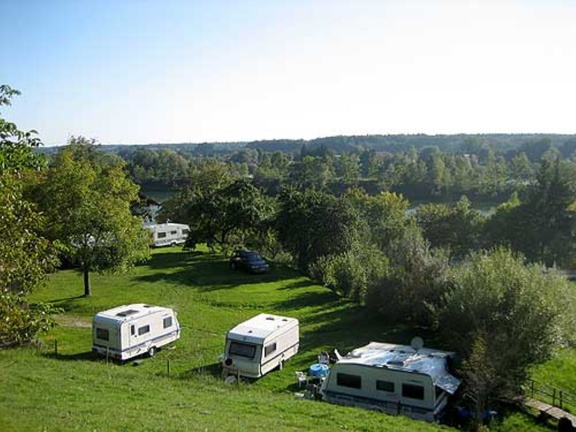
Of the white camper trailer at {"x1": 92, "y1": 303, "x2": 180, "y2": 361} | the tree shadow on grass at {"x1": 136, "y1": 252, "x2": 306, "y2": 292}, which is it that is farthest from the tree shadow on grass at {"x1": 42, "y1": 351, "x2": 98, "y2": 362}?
the tree shadow on grass at {"x1": 136, "y1": 252, "x2": 306, "y2": 292}

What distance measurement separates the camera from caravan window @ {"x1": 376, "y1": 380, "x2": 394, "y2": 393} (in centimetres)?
1675

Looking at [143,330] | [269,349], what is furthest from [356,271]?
[143,330]

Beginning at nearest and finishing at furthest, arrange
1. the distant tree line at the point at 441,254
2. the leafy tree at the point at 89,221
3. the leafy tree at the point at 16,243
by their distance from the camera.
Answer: the leafy tree at the point at 16,243
the distant tree line at the point at 441,254
the leafy tree at the point at 89,221

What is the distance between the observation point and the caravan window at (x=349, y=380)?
56.3 feet

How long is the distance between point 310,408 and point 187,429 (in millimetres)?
4583

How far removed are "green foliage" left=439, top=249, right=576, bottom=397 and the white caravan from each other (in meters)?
33.2

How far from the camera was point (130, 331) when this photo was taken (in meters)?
20.4

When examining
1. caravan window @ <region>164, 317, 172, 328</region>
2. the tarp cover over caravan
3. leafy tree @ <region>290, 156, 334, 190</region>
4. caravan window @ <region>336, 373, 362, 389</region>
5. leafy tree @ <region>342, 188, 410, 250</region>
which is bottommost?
caravan window @ <region>336, 373, 362, 389</region>

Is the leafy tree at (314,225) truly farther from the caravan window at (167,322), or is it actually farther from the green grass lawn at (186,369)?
the caravan window at (167,322)

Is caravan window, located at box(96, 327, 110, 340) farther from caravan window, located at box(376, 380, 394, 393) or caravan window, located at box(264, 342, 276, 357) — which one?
caravan window, located at box(376, 380, 394, 393)

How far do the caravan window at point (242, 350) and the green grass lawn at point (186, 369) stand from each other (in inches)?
39.0

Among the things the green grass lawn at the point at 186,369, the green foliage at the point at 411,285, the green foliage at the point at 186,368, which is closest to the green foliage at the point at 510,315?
the green grass lawn at the point at 186,369

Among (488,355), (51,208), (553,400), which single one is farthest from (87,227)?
(553,400)

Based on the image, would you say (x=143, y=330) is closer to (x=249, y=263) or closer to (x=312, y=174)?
(x=249, y=263)
